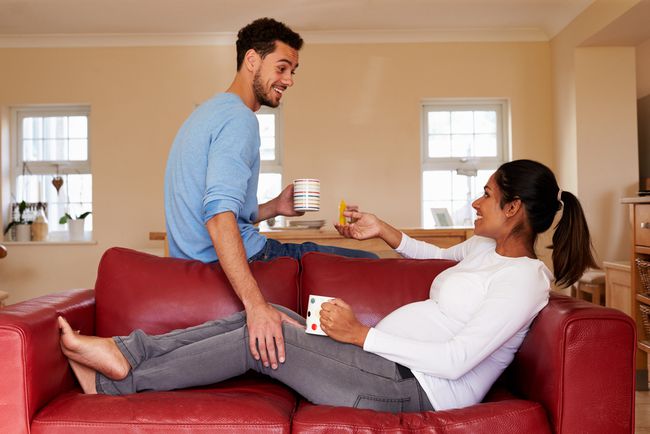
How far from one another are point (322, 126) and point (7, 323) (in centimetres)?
441

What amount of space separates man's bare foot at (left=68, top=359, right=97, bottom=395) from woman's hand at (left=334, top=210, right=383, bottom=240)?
105 cm

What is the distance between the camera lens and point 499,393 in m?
1.81

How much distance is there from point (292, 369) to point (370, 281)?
501 mm

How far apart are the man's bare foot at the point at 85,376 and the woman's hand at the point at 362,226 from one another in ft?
3.44

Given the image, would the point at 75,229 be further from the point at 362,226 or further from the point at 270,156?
the point at 362,226

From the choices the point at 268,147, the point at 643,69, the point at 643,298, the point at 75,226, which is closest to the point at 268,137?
the point at 268,147

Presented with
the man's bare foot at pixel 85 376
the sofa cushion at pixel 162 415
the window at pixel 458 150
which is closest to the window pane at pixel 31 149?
the window at pixel 458 150

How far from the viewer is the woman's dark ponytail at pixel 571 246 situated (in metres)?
1.88

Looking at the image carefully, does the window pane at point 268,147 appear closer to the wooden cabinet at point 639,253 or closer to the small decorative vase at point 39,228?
the small decorative vase at point 39,228

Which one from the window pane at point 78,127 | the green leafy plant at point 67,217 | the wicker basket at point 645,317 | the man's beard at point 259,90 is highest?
the window pane at point 78,127

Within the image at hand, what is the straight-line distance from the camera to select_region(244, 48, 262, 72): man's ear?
226 centimetres

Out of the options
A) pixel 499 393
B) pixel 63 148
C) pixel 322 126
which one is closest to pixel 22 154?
pixel 63 148

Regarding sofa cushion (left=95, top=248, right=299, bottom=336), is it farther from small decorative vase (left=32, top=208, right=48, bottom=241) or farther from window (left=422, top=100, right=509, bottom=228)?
small decorative vase (left=32, top=208, right=48, bottom=241)

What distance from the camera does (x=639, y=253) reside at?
11.4 feet
